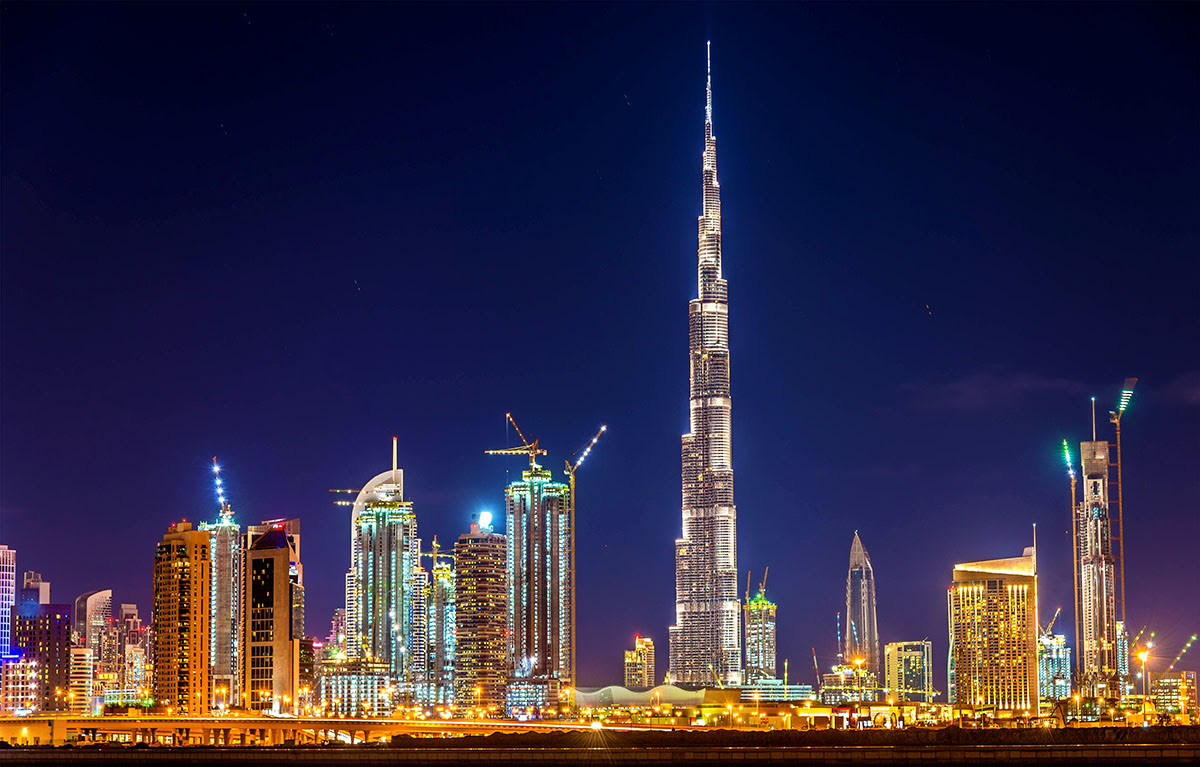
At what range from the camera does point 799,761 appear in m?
128

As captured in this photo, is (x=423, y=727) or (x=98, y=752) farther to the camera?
(x=423, y=727)

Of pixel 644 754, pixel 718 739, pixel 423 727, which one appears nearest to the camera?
pixel 644 754

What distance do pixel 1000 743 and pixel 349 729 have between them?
276 feet

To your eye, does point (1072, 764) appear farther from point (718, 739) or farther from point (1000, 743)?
point (718, 739)

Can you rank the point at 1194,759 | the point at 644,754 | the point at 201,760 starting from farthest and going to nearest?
the point at 201,760
the point at 644,754
the point at 1194,759

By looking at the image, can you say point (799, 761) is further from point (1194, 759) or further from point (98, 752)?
point (98, 752)

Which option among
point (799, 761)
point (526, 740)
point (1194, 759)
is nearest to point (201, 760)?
point (526, 740)

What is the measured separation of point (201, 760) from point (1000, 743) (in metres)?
75.6

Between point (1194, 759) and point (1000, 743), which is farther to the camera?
point (1000, 743)

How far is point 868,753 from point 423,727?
8099cm

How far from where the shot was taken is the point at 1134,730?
159 m

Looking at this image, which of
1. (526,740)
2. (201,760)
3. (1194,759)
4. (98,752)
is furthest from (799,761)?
(98,752)

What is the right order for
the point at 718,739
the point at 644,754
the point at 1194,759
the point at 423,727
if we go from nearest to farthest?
the point at 1194,759 < the point at 644,754 < the point at 718,739 < the point at 423,727

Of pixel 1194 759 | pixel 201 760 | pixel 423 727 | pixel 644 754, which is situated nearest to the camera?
pixel 1194 759
